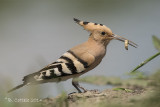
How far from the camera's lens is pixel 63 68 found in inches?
114

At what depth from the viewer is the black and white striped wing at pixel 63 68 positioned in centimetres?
278

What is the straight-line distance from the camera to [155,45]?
1.81 m

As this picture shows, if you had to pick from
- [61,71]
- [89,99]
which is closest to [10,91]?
[89,99]

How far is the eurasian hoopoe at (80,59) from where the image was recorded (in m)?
2.82

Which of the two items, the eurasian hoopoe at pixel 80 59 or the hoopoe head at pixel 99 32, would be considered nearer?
the eurasian hoopoe at pixel 80 59

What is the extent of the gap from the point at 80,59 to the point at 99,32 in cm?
46

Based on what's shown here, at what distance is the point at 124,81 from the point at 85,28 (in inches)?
91.1

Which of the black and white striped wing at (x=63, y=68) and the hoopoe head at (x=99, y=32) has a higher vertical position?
the hoopoe head at (x=99, y=32)

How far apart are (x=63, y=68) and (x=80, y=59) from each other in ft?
0.92

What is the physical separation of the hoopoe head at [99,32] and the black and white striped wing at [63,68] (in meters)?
0.41

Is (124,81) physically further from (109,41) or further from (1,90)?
(109,41)

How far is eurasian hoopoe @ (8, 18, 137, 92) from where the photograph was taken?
282 cm

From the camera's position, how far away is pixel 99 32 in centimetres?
343

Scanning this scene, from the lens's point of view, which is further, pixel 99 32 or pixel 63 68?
pixel 99 32
